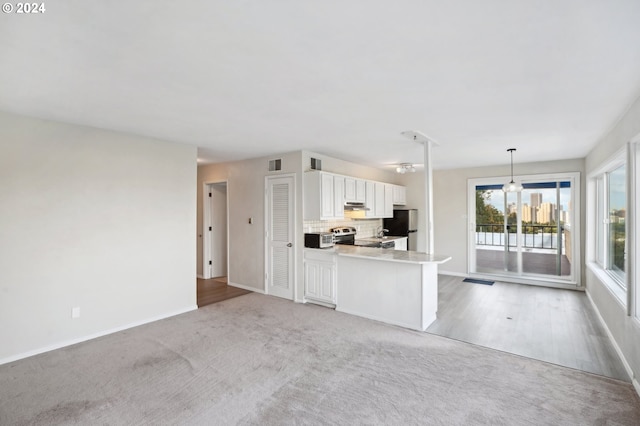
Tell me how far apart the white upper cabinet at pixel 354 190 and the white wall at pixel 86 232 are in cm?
267

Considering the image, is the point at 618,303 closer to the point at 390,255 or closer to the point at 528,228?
the point at 390,255

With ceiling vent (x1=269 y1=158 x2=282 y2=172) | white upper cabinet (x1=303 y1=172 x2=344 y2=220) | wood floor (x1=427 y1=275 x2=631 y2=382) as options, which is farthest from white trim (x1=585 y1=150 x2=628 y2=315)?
ceiling vent (x1=269 y1=158 x2=282 y2=172)

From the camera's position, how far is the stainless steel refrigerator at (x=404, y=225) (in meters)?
7.60

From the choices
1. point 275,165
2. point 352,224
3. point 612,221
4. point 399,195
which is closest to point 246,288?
point 275,165

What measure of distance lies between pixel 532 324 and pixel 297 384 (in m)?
3.41

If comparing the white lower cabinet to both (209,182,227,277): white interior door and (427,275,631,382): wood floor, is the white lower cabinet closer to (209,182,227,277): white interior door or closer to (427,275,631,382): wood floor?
(427,275,631,382): wood floor

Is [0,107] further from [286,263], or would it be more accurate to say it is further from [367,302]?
[367,302]

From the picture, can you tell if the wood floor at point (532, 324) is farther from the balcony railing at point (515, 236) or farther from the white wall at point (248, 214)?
the white wall at point (248, 214)

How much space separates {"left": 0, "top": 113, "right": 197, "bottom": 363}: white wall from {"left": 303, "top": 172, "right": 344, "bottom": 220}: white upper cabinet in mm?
1840

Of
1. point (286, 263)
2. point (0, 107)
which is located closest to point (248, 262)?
point (286, 263)

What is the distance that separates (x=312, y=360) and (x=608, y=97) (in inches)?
147

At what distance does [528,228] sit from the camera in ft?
21.7

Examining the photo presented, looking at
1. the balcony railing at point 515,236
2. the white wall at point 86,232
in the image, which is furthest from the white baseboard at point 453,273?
the white wall at point 86,232

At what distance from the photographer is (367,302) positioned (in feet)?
14.6
